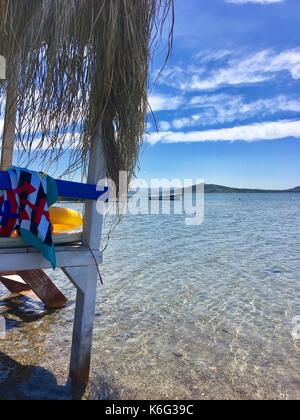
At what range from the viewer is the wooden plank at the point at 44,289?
621 centimetres

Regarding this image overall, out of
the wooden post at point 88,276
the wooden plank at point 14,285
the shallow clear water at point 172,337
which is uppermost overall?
the wooden post at point 88,276

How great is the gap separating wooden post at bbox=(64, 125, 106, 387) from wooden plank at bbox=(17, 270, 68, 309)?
97.8 inches

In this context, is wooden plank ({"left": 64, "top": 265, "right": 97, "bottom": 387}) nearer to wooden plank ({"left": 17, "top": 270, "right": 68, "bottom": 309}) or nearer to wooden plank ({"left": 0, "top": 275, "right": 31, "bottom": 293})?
wooden plank ({"left": 17, "top": 270, "right": 68, "bottom": 309})

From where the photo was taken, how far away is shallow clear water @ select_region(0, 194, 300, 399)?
4098 mm

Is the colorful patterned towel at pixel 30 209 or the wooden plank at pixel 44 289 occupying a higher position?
the colorful patterned towel at pixel 30 209

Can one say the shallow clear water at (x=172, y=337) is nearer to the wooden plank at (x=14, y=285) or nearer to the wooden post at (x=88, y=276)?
the wooden plank at (x=14, y=285)

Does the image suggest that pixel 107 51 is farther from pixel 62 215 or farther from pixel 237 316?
pixel 237 316

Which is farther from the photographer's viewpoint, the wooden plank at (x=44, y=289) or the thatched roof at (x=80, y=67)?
the wooden plank at (x=44, y=289)

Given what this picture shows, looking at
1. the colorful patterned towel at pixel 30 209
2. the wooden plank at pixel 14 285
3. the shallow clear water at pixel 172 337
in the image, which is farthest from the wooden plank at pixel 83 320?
the wooden plank at pixel 14 285

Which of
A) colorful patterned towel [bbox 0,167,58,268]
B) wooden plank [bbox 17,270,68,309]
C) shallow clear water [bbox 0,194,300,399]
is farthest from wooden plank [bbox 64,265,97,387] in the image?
wooden plank [bbox 17,270,68,309]

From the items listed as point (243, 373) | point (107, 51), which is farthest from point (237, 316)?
point (107, 51)

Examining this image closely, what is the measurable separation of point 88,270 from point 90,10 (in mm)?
2353

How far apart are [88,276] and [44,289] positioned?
9.47ft

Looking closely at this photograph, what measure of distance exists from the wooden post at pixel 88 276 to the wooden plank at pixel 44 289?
2.49m
